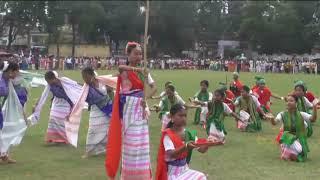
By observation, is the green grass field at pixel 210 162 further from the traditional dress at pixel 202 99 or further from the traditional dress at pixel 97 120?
the traditional dress at pixel 202 99

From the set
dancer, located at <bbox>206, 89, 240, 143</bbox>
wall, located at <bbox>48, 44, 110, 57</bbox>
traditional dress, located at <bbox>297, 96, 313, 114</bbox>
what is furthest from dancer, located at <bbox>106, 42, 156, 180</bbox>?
wall, located at <bbox>48, 44, 110, 57</bbox>

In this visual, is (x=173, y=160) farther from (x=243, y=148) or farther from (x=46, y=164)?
(x=243, y=148)

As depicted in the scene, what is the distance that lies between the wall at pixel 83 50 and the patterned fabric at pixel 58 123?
187ft

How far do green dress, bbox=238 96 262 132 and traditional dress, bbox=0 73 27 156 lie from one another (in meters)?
5.66

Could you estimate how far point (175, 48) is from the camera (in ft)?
240

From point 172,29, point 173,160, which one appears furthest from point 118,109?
point 172,29

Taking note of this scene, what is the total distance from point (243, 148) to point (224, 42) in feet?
227

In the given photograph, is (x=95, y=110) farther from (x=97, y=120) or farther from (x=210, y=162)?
(x=210, y=162)

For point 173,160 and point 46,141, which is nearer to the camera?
point 173,160

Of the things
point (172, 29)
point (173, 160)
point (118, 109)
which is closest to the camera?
point (173, 160)

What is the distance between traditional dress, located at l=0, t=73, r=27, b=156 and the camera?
9.84 metres

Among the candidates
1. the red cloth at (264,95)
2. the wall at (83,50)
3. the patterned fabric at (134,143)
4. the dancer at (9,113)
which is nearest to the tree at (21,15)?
the wall at (83,50)

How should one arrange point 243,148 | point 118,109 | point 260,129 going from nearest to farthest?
point 118,109 < point 243,148 < point 260,129

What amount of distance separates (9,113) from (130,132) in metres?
3.38
